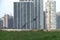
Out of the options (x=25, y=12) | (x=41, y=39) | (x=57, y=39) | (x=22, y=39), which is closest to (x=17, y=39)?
(x=22, y=39)

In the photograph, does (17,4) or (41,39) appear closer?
(41,39)

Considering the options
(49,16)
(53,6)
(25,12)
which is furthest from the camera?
(53,6)

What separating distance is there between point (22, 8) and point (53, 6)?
1353 cm

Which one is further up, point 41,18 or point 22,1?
point 22,1

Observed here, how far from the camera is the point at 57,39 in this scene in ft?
22.3

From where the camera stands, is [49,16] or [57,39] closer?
[57,39]

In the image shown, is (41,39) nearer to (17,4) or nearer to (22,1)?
(17,4)

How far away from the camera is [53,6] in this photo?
288ft

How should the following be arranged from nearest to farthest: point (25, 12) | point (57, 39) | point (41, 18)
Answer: point (57, 39)
point (41, 18)
point (25, 12)

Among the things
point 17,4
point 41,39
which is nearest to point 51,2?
point 17,4

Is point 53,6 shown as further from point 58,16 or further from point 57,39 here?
point 57,39

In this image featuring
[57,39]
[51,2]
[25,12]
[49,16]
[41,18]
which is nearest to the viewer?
[57,39]

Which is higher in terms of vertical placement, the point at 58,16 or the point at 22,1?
the point at 22,1

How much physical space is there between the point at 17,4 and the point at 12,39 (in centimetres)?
7442
